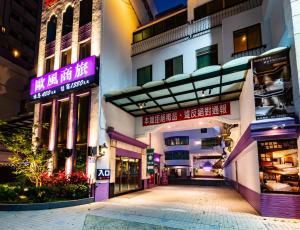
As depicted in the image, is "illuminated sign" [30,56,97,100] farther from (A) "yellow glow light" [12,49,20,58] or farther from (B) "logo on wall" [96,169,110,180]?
(A) "yellow glow light" [12,49,20,58]

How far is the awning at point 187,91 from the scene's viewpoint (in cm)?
1097

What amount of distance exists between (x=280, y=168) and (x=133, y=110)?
10.9m

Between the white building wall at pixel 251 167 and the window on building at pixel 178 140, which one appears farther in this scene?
the window on building at pixel 178 140

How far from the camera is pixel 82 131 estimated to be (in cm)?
1412

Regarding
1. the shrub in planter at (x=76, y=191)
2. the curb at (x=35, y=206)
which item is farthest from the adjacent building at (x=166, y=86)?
the curb at (x=35, y=206)

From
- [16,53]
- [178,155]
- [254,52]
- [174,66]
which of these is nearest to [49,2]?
[174,66]

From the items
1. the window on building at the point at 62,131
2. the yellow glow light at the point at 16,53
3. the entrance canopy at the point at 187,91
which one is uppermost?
the yellow glow light at the point at 16,53

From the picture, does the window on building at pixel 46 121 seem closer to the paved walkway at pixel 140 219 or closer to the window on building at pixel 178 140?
the paved walkway at pixel 140 219

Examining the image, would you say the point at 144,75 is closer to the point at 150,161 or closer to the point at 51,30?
the point at 150,161

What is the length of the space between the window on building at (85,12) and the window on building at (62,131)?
5.89m

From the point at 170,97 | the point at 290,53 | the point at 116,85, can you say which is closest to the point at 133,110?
the point at 116,85

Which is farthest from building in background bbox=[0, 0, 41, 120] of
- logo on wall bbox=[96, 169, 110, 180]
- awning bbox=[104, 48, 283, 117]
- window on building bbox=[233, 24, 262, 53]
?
window on building bbox=[233, 24, 262, 53]

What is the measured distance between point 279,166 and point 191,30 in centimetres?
1138

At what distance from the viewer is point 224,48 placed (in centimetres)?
1373
